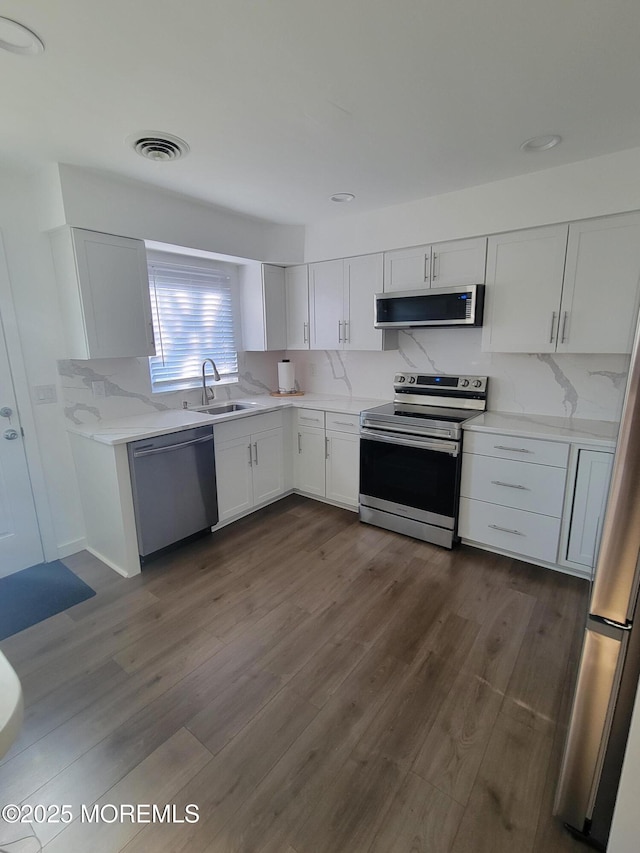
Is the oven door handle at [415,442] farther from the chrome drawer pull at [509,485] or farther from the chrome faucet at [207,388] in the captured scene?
the chrome faucet at [207,388]

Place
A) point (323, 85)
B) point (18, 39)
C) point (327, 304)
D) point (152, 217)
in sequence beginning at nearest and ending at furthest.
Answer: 1. point (18, 39)
2. point (323, 85)
3. point (152, 217)
4. point (327, 304)

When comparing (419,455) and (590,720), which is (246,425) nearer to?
(419,455)

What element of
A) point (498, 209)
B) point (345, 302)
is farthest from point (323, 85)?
point (345, 302)

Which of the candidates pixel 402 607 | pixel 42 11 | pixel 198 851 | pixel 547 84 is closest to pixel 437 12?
pixel 547 84

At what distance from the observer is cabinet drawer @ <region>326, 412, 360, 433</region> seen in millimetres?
3312

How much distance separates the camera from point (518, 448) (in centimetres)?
257

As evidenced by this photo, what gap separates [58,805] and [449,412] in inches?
115

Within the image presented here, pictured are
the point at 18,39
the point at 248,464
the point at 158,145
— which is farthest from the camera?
the point at 248,464

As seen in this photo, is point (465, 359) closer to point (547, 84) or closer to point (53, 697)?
point (547, 84)

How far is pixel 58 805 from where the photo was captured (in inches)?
53.3

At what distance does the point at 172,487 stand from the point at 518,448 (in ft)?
7.77

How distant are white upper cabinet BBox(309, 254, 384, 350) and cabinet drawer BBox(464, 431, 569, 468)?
1.19 m

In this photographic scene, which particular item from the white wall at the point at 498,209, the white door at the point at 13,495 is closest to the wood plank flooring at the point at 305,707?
the white door at the point at 13,495

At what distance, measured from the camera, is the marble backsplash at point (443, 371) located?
2.75 meters
